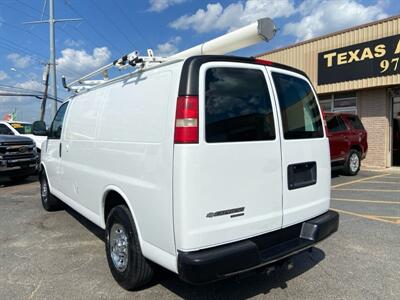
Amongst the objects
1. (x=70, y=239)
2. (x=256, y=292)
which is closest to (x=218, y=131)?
(x=256, y=292)

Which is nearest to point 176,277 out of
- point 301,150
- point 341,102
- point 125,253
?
point 125,253

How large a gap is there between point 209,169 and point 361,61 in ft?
42.4

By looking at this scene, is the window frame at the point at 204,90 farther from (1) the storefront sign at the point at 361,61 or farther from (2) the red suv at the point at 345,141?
(1) the storefront sign at the point at 361,61

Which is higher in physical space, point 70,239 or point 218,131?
point 218,131

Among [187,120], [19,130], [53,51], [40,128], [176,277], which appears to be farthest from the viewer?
[53,51]

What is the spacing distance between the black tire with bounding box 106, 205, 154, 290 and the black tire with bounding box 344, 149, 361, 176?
9.42m

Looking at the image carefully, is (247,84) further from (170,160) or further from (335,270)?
(335,270)

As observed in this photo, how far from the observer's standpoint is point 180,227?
279 cm

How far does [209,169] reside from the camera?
111 inches

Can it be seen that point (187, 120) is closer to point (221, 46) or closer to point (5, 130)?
point (221, 46)

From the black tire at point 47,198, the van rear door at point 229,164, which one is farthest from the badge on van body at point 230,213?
the black tire at point 47,198

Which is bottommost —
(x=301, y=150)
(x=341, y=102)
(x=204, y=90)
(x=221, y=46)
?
(x=301, y=150)

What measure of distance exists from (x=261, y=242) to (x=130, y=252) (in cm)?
126

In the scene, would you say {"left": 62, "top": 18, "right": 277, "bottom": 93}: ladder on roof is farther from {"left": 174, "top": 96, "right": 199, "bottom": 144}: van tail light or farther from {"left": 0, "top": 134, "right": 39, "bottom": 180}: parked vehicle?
{"left": 0, "top": 134, "right": 39, "bottom": 180}: parked vehicle
